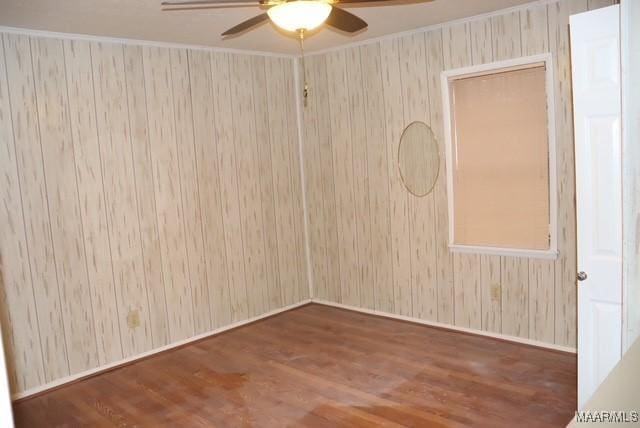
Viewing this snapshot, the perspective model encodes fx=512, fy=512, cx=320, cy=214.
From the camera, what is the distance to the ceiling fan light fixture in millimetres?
2309

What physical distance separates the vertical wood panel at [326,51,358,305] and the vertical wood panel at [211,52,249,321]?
104 cm

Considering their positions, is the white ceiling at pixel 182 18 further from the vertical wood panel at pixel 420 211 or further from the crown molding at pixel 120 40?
the vertical wood panel at pixel 420 211

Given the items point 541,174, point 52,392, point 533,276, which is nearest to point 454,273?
point 533,276

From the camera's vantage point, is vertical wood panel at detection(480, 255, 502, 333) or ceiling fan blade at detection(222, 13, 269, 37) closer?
ceiling fan blade at detection(222, 13, 269, 37)

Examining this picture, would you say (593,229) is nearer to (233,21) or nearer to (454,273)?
(454,273)

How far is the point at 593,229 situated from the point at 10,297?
379 centimetres

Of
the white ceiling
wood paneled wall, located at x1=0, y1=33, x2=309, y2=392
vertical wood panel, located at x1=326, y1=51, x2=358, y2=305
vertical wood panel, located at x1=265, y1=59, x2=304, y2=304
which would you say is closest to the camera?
the white ceiling

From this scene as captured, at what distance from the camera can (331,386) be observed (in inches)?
140

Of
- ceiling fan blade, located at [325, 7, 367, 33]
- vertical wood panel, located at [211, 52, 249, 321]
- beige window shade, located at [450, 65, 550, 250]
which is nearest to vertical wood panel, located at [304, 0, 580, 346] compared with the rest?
beige window shade, located at [450, 65, 550, 250]

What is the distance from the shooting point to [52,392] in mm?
3762

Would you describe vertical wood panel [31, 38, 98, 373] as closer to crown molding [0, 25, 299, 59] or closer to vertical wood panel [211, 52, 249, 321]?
crown molding [0, 25, 299, 59]

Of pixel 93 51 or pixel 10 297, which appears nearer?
pixel 10 297

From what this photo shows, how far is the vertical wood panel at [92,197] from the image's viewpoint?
396 cm

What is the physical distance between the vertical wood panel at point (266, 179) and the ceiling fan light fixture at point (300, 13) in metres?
2.77
